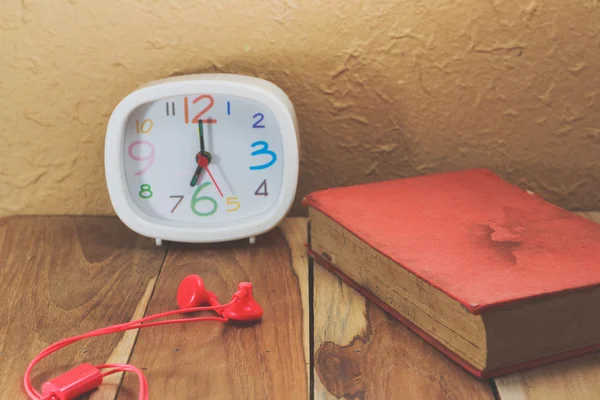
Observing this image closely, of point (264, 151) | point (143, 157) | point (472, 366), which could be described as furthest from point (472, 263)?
point (143, 157)

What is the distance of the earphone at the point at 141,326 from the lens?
0.74 m

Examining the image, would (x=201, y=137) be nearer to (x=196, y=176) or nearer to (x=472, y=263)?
(x=196, y=176)

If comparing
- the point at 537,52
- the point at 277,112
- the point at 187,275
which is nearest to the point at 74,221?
the point at 187,275

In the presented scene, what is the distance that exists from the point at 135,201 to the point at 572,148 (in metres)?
0.67

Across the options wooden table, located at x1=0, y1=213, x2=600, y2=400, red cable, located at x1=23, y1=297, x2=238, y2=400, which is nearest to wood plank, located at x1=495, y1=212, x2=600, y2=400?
wooden table, located at x1=0, y1=213, x2=600, y2=400

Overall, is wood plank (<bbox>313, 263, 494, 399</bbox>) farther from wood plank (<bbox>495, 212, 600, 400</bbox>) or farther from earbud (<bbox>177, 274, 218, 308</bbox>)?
earbud (<bbox>177, 274, 218, 308</bbox>)

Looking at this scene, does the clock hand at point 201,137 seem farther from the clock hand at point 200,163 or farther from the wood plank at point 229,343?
the wood plank at point 229,343

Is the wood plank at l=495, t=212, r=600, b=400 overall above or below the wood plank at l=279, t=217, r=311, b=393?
below

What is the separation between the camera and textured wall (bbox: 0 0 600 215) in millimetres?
1128

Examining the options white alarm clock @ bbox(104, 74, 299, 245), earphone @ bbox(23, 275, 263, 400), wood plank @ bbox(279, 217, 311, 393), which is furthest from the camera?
white alarm clock @ bbox(104, 74, 299, 245)

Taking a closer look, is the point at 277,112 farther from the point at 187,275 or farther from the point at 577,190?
the point at 577,190

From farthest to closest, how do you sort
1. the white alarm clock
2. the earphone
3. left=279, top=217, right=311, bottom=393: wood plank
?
the white alarm clock → left=279, top=217, right=311, bottom=393: wood plank → the earphone

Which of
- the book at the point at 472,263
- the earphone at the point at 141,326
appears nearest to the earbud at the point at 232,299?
the earphone at the point at 141,326

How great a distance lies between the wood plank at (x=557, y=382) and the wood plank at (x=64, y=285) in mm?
393
